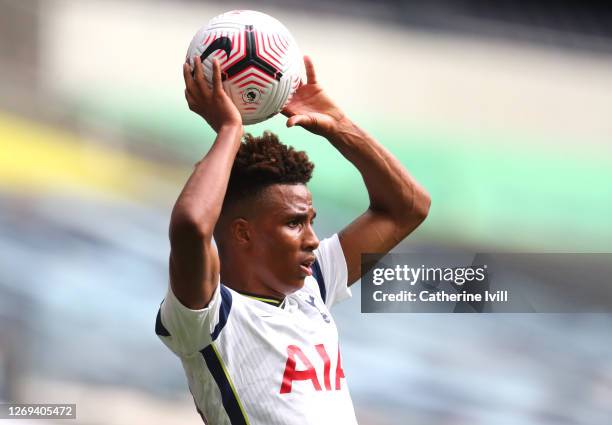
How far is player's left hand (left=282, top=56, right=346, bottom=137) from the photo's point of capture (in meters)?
3.00

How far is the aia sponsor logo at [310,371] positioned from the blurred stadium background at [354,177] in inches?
84.0

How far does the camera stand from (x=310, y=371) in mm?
2705

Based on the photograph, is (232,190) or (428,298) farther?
(428,298)

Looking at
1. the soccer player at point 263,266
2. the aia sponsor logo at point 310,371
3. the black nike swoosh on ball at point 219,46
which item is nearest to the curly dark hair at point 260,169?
the soccer player at point 263,266

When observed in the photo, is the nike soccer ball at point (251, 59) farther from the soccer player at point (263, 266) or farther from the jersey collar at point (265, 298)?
the jersey collar at point (265, 298)

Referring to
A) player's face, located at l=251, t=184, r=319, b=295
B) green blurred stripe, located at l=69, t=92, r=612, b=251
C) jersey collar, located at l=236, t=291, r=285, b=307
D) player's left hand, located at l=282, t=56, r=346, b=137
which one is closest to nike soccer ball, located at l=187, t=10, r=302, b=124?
player's left hand, located at l=282, t=56, r=346, b=137

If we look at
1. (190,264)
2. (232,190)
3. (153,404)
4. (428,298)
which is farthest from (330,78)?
(190,264)

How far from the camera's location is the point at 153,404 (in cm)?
480

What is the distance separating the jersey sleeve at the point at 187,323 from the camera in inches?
96.3

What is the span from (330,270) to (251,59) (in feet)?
2.48

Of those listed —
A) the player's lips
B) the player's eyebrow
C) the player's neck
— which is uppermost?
the player's eyebrow

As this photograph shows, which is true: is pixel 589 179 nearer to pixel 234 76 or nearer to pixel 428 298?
pixel 428 298

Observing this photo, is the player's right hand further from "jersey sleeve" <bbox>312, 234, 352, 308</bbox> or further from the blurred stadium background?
the blurred stadium background

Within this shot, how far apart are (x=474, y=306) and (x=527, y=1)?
1.58 meters
